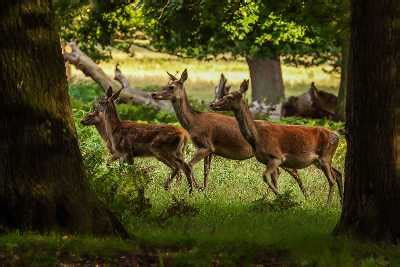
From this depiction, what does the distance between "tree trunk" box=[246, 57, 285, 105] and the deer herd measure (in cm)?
1854

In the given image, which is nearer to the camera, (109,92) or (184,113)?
(109,92)

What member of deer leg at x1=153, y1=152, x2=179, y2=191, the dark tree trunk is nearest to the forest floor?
deer leg at x1=153, y1=152, x2=179, y2=191

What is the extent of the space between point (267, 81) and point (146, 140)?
→ 1995 cm

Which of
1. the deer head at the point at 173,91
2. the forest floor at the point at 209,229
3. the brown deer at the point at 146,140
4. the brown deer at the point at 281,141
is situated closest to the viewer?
the forest floor at the point at 209,229

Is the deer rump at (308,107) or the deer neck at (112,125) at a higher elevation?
the deer neck at (112,125)

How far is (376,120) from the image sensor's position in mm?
11055

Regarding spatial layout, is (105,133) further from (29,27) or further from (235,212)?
(29,27)

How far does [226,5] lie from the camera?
54.0 feet

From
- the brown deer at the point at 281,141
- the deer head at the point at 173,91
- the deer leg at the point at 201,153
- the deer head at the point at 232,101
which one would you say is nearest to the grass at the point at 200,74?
the deer head at the point at 173,91

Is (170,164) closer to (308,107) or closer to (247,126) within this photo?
(247,126)

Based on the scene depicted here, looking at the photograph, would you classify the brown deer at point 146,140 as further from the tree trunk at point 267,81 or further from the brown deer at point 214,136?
the tree trunk at point 267,81

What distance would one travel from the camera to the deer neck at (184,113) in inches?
692

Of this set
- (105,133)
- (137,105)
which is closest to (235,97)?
(105,133)

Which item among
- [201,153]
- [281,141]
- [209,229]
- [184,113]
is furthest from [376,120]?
[184,113]
